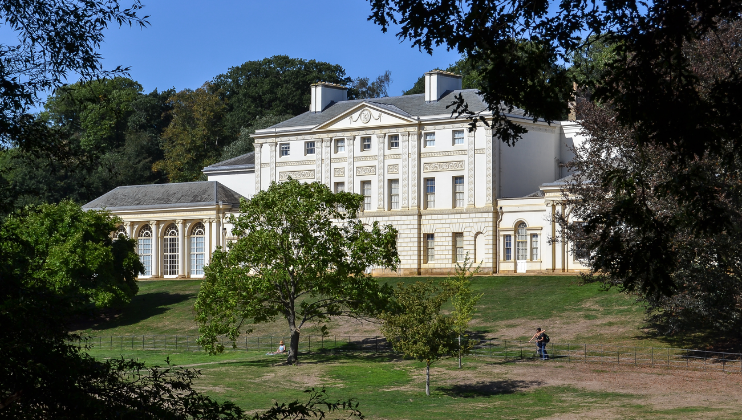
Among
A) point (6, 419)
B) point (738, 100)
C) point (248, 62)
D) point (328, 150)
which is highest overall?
point (248, 62)

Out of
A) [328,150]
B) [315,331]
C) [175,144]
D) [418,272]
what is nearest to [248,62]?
[175,144]

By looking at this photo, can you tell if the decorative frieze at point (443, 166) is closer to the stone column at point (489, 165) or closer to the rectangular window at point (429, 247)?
the stone column at point (489, 165)

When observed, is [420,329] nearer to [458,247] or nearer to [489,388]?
[489,388]

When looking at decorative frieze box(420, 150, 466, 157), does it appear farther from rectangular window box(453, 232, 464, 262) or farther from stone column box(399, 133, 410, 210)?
rectangular window box(453, 232, 464, 262)

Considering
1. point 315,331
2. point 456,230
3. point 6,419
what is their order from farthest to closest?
point 456,230 < point 315,331 < point 6,419

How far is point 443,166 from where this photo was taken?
6925cm

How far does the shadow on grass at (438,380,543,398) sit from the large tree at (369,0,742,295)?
73.5ft

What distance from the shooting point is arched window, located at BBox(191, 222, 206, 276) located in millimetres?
76750

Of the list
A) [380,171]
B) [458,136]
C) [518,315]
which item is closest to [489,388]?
[518,315]

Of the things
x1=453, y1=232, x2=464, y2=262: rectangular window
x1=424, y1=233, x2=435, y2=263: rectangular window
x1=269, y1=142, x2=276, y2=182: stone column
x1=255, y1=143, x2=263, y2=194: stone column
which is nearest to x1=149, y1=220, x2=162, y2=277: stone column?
x1=255, y1=143, x2=263, y2=194: stone column

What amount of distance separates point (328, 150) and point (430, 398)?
138ft

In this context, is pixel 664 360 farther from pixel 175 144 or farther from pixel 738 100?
pixel 175 144

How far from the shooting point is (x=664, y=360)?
3825cm

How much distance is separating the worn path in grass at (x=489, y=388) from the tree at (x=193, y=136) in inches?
2186
